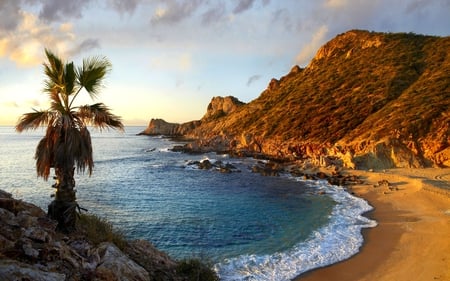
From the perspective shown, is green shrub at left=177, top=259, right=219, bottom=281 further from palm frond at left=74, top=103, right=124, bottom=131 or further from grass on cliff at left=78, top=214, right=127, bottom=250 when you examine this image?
palm frond at left=74, top=103, right=124, bottom=131

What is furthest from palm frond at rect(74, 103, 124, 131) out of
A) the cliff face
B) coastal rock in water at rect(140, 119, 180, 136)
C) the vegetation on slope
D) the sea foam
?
coastal rock in water at rect(140, 119, 180, 136)

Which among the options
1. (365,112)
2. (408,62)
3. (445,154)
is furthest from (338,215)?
(408,62)

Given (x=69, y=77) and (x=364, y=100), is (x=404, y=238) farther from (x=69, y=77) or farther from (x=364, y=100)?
(x=364, y=100)

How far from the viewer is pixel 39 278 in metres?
6.25

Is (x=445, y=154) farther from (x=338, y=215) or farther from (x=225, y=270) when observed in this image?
(x=225, y=270)

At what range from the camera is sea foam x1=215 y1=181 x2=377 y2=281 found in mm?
16203

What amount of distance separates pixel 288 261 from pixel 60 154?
41.4ft

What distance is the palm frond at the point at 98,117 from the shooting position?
10.6m

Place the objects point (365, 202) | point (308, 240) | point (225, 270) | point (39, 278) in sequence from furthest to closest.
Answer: point (365, 202), point (308, 240), point (225, 270), point (39, 278)

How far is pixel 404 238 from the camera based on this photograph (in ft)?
66.7

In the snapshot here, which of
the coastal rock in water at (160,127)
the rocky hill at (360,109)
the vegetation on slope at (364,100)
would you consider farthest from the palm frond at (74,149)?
the coastal rock in water at (160,127)

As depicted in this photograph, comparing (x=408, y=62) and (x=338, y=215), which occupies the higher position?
(x=408, y=62)

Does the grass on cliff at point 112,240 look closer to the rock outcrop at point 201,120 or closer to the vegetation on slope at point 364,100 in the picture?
the vegetation on slope at point 364,100

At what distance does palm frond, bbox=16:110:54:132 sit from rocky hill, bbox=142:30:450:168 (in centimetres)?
4443
